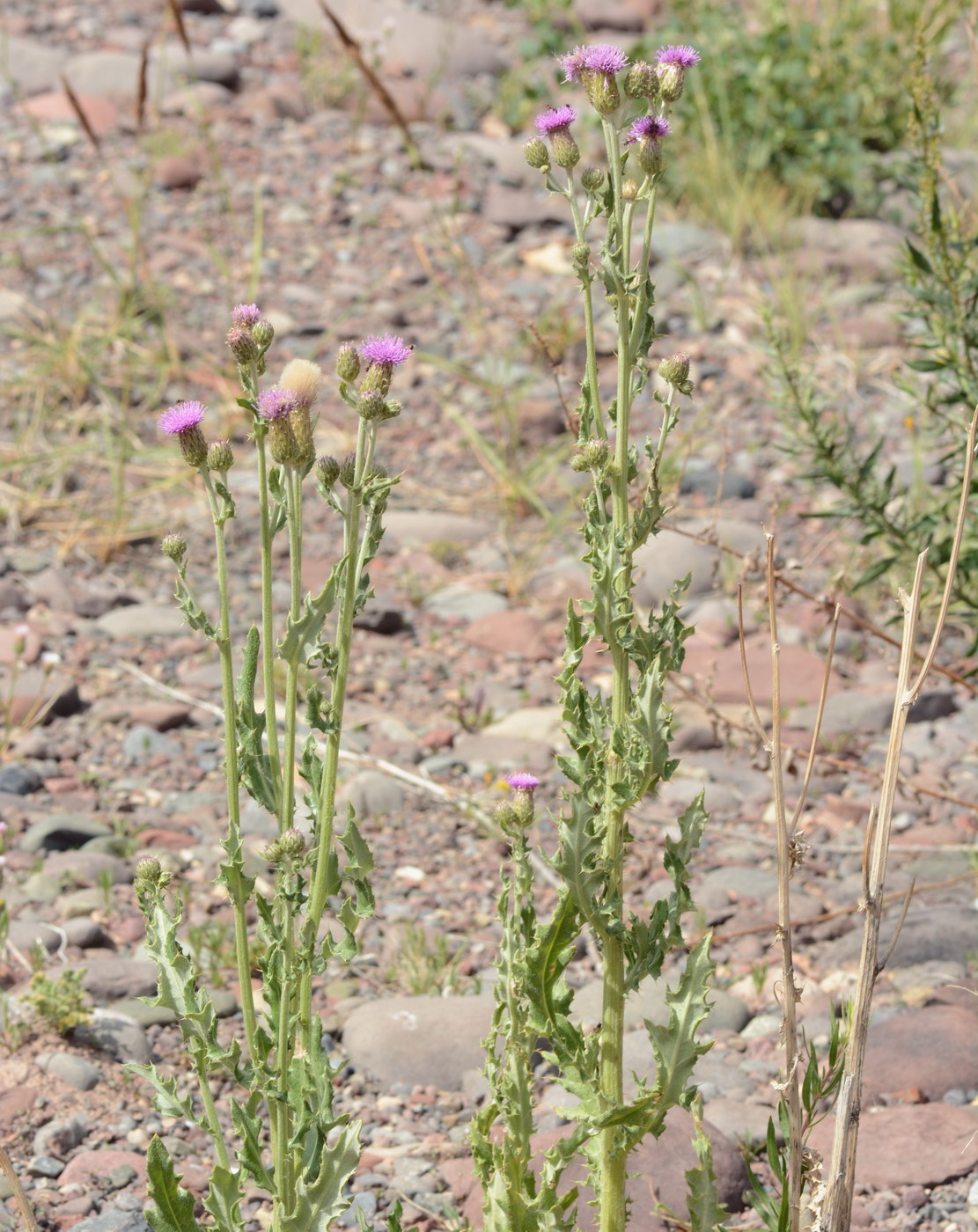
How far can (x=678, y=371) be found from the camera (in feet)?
5.38

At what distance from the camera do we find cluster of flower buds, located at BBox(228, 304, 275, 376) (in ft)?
5.00

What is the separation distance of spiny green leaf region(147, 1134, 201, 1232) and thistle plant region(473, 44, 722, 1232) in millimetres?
337

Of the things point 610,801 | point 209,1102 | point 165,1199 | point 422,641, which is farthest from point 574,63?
point 422,641

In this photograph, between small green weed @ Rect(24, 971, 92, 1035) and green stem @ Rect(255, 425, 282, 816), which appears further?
small green weed @ Rect(24, 971, 92, 1035)

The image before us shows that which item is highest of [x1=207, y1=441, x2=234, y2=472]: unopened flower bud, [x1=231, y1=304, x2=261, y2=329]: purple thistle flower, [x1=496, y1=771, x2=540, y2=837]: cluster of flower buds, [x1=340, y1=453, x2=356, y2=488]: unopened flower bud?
[x1=231, y1=304, x2=261, y2=329]: purple thistle flower

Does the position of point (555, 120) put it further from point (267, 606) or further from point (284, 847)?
point (284, 847)

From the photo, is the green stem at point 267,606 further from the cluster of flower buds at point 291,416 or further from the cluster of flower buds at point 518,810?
the cluster of flower buds at point 518,810

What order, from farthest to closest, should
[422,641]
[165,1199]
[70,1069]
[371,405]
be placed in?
[422,641] → [70,1069] → [165,1199] → [371,405]

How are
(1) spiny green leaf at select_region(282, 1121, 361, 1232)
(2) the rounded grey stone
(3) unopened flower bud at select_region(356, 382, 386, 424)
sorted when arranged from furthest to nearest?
(2) the rounded grey stone < (1) spiny green leaf at select_region(282, 1121, 361, 1232) < (3) unopened flower bud at select_region(356, 382, 386, 424)

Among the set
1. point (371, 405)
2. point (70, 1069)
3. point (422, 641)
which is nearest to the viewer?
point (371, 405)

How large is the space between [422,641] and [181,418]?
2.69 metres

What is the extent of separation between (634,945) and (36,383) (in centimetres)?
382

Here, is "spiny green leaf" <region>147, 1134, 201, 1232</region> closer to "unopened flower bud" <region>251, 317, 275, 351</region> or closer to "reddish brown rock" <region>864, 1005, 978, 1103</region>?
"unopened flower bud" <region>251, 317, 275, 351</region>

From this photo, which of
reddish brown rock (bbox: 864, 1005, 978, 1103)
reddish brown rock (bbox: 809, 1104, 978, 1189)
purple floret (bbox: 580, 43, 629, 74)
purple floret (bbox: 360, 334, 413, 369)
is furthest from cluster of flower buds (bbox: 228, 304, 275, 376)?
reddish brown rock (bbox: 864, 1005, 978, 1103)
